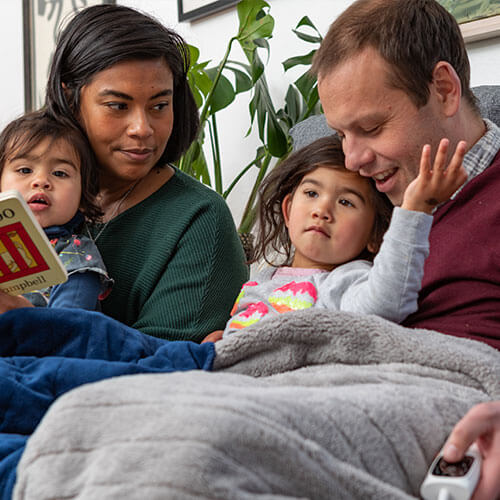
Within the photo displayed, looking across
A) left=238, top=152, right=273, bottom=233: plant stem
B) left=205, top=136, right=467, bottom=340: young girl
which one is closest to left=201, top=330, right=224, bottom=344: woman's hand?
left=205, top=136, right=467, bottom=340: young girl

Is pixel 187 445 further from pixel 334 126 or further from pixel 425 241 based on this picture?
pixel 334 126

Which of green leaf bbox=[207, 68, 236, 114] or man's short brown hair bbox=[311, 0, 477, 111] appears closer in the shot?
man's short brown hair bbox=[311, 0, 477, 111]

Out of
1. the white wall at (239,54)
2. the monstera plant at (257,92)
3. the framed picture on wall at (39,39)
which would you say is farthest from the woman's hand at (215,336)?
the framed picture on wall at (39,39)

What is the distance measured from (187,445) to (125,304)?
97 cm

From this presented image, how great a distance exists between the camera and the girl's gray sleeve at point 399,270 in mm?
1029

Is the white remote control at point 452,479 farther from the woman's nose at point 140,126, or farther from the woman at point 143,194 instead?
the woman's nose at point 140,126

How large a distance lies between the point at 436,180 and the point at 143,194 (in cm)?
80

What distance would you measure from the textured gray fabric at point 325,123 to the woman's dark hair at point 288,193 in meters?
0.11

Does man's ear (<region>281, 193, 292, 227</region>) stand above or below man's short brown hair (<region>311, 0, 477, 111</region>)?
below

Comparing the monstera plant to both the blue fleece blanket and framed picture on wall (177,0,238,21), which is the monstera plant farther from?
the blue fleece blanket

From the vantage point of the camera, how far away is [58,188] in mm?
1425

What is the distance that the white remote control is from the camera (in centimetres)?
68

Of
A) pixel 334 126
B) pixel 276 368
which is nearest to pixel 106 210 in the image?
pixel 334 126

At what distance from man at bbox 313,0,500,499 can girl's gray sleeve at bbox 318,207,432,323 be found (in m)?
0.04
